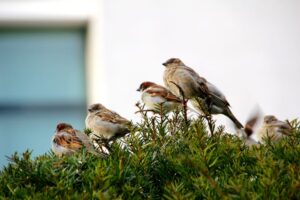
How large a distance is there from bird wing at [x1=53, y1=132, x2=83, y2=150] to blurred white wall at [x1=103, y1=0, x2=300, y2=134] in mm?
3331

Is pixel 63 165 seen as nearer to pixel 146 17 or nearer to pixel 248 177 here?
pixel 248 177

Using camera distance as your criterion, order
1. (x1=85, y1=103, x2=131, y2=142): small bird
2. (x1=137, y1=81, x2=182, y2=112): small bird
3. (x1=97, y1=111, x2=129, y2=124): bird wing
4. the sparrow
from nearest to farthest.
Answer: the sparrow
(x1=85, y1=103, x2=131, y2=142): small bird
(x1=97, y1=111, x2=129, y2=124): bird wing
(x1=137, y1=81, x2=182, y2=112): small bird

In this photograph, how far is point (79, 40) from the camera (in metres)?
9.01

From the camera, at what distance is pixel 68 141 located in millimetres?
4816

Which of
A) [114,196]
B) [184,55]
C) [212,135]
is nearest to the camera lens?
[114,196]

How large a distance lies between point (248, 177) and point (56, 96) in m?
5.79

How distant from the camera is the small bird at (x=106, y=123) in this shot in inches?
221

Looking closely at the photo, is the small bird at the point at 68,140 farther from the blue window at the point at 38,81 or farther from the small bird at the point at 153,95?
the blue window at the point at 38,81

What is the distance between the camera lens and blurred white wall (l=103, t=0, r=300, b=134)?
28.0 ft

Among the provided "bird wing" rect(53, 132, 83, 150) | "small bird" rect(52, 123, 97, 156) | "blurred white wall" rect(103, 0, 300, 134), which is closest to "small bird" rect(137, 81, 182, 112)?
"small bird" rect(52, 123, 97, 156)

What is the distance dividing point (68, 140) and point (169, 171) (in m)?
1.42

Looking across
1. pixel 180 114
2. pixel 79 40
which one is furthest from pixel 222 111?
pixel 79 40

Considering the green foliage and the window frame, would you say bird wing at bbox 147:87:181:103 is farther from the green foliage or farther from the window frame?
the window frame

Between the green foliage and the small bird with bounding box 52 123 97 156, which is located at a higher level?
the green foliage
